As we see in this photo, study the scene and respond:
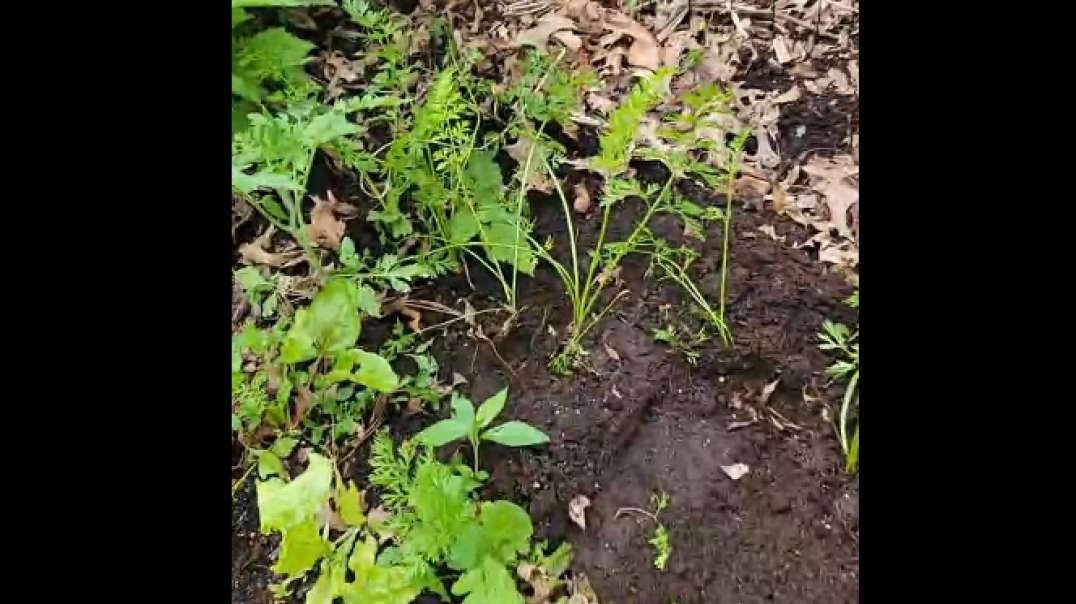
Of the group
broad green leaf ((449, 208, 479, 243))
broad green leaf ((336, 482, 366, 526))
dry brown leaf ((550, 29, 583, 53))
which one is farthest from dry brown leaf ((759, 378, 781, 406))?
dry brown leaf ((550, 29, 583, 53))

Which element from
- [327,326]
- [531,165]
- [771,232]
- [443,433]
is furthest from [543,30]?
[443,433]

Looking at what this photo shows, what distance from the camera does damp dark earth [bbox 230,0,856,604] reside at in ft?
4.28

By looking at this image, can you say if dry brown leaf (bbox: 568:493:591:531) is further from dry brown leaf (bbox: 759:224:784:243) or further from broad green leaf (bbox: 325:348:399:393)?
dry brown leaf (bbox: 759:224:784:243)

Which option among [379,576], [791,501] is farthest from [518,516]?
[791,501]

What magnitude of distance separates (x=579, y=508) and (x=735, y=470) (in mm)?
255

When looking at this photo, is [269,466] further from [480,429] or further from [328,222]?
[328,222]

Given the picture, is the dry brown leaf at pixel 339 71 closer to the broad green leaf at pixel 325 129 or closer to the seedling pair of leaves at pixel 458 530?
the broad green leaf at pixel 325 129

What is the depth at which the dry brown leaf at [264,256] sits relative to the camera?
1.55 metres

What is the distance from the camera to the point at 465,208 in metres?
1.53

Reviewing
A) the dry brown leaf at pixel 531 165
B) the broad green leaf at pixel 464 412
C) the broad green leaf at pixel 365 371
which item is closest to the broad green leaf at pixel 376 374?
the broad green leaf at pixel 365 371

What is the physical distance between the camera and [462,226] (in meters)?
1.52

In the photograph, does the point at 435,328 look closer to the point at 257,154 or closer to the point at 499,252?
the point at 499,252

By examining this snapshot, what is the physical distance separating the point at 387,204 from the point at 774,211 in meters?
0.70

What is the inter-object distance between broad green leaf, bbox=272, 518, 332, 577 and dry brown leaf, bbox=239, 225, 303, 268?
51 centimetres
